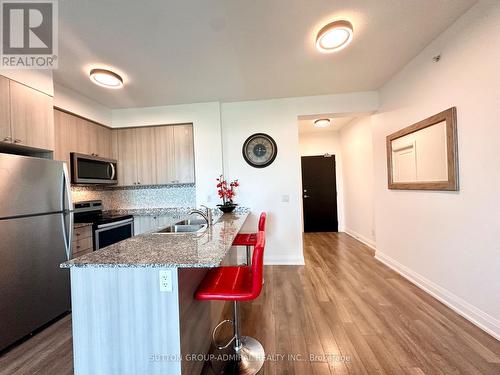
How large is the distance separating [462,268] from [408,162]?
1257 mm

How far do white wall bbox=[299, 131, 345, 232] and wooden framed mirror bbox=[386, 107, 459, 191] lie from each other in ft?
8.13

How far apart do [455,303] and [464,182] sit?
1157 mm

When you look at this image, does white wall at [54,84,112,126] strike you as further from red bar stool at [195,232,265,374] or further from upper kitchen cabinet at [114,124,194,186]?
red bar stool at [195,232,265,374]

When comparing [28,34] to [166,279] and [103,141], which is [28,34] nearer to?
[103,141]

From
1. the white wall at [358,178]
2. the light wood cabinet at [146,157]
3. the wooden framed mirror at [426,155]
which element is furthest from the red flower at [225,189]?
the white wall at [358,178]

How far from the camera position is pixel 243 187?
3514mm

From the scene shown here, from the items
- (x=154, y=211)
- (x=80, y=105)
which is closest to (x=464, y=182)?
(x=154, y=211)

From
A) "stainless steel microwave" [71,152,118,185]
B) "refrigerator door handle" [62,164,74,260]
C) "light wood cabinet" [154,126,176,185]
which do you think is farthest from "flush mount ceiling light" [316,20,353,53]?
"stainless steel microwave" [71,152,118,185]

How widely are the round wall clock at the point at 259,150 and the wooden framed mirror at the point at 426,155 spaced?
167cm

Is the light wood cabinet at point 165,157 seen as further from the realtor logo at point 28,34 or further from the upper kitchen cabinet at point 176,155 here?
the realtor logo at point 28,34

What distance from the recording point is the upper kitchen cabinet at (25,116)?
74.6 inches

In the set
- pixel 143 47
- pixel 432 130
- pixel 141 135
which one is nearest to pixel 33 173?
pixel 143 47

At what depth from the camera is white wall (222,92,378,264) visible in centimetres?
340

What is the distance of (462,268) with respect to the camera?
6.44 ft
